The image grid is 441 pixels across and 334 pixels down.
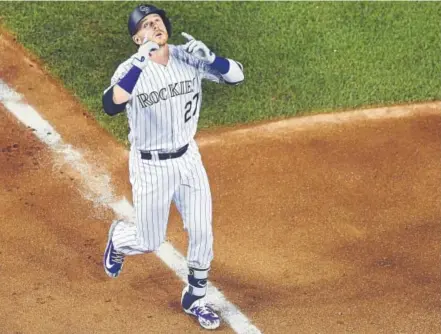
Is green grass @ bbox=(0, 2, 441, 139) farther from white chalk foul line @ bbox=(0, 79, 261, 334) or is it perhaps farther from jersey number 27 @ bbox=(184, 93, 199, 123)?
jersey number 27 @ bbox=(184, 93, 199, 123)

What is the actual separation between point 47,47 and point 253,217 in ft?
11.8

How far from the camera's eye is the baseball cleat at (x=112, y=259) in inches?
317

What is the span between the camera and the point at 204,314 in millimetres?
7949

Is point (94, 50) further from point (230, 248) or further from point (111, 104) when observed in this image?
point (111, 104)

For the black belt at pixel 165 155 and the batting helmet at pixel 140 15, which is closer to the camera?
the batting helmet at pixel 140 15

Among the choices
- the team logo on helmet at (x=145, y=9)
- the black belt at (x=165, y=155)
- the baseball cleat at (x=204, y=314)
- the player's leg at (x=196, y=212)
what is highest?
the team logo on helmet at (x=145, y=9)

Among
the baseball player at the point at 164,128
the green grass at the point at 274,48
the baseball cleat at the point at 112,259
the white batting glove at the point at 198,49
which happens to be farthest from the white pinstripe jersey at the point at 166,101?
the green grass at the point at 274,48

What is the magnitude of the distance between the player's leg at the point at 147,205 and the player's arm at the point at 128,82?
648mm

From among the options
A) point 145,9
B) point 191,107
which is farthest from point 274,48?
point 145,9

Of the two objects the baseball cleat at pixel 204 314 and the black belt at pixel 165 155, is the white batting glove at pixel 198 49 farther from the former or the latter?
the baseball cleat at pixel 204 314

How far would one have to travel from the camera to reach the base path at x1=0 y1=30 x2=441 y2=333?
810 cm

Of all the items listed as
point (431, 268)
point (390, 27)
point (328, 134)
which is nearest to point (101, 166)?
point (328, 134)

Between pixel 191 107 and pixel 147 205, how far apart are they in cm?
84

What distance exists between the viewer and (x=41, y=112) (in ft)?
34.3
